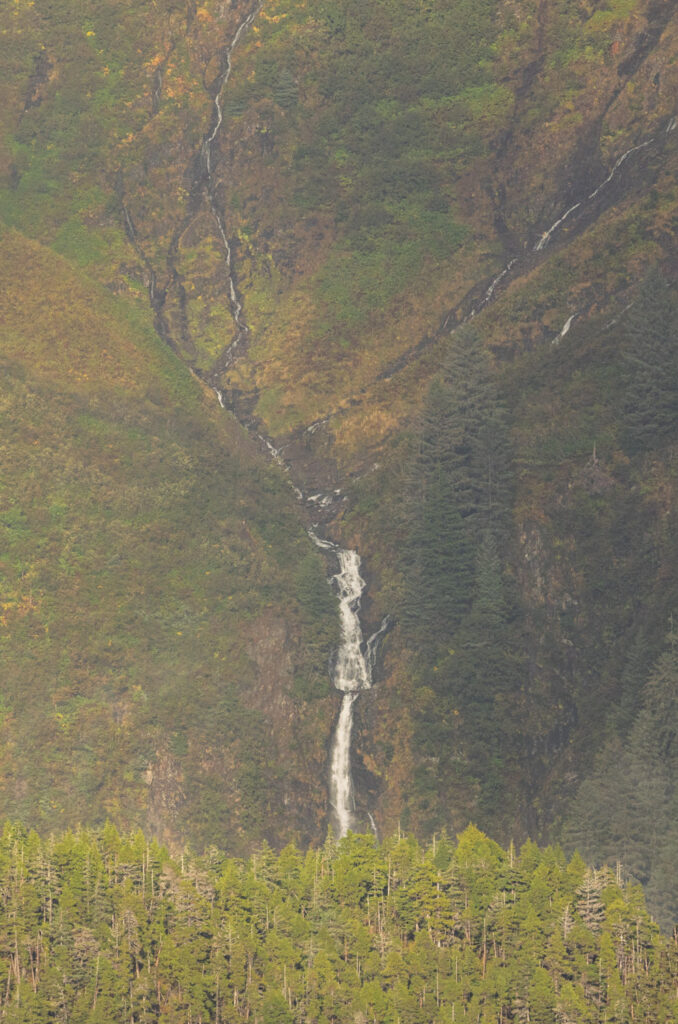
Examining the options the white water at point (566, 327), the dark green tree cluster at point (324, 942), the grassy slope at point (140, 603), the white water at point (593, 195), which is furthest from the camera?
the white water at point (593, 195)

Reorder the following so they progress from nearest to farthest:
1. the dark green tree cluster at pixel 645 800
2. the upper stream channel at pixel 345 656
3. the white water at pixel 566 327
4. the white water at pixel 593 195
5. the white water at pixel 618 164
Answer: the dark green tree cluster at pixel 645 800
the upper stream channel at pixel 345 656
the white water at pixel 566 327
the white water at pixel 618 164
the white water at pixel 593 195

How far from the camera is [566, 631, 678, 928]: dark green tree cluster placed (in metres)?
137

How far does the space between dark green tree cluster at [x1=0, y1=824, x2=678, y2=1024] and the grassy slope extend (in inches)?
1392

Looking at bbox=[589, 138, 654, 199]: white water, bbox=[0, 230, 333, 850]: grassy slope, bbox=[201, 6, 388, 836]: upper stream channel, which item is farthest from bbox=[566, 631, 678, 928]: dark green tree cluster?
bbox=[589, 138, 654, 199]: white water

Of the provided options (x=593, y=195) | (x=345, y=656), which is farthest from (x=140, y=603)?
(x=593, y=195)

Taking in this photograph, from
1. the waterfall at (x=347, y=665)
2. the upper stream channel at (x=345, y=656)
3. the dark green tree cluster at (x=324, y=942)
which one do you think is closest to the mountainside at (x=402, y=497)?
the upper stream channel at (x=345, y=656)

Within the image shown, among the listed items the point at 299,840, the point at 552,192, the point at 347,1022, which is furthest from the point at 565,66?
the point at 347,1022

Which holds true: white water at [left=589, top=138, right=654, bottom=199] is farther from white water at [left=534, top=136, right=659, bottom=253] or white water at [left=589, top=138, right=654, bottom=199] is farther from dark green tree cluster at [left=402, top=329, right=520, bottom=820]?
dark green tree cluster at [left=402, top=329, right=520, bottom=820]

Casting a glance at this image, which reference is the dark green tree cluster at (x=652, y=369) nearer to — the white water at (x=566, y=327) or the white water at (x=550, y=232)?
the white water at (x=566, y=327)

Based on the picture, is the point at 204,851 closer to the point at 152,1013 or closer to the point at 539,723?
the point at 539,723

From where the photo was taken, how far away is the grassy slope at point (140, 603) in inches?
6275

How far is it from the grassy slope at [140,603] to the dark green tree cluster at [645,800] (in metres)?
26.9

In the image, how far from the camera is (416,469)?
559 feet

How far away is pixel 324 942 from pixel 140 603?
59.5 metres
